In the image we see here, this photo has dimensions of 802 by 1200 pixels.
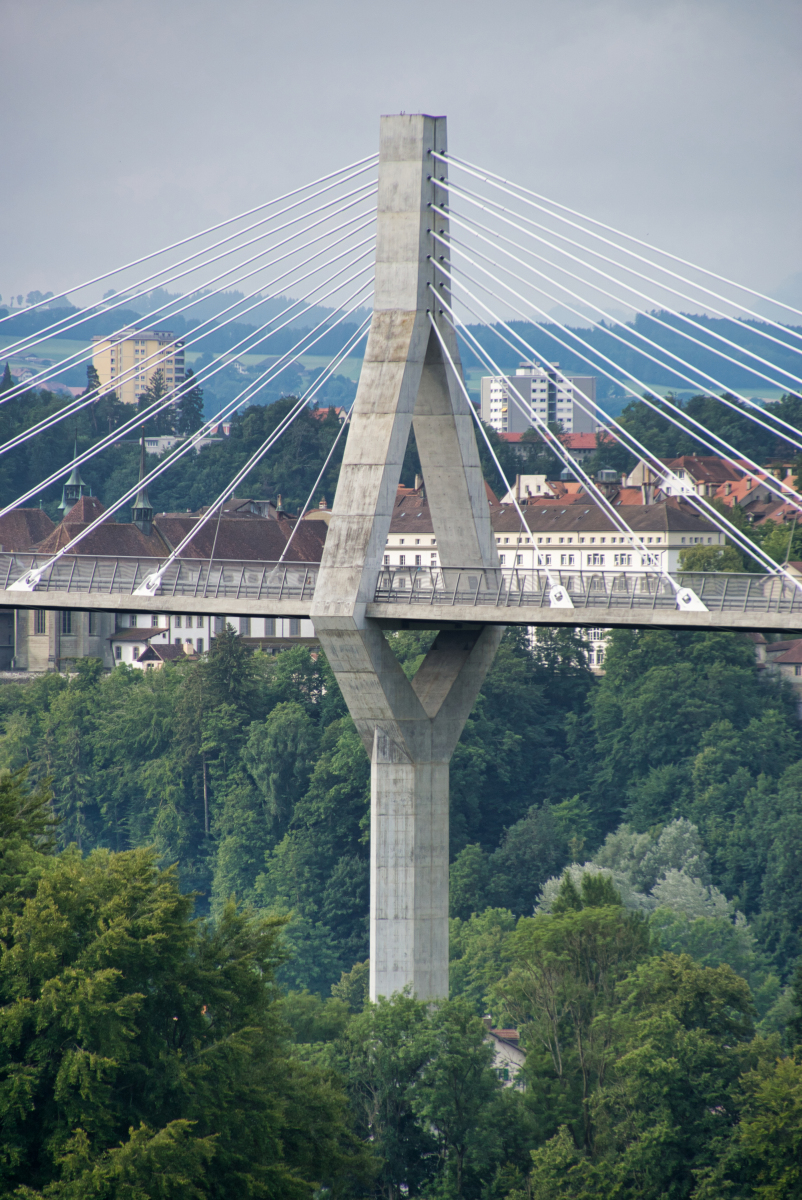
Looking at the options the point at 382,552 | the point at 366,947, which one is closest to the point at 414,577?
the point at 382,552

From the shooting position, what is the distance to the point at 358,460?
120 feet

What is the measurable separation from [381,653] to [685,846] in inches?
1707

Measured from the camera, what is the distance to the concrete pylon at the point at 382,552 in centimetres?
3625

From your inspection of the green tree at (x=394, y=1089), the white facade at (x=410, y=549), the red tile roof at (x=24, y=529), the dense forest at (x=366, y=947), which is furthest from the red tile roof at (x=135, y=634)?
the green tree at (x=394, y=1089)

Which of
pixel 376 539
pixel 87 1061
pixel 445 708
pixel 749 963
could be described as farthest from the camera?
pixel 749 963

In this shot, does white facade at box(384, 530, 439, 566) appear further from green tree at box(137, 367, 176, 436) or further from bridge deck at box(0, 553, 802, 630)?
bridge deck at box(0, 553, 802, 630)

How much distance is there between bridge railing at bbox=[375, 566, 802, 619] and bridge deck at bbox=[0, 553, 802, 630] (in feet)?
0.07

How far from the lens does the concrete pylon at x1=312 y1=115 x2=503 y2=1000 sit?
1427 inches

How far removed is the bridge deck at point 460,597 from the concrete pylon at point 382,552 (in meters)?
1.07

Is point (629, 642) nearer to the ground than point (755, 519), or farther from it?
nearer to the ground

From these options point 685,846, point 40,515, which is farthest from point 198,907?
point 40,515

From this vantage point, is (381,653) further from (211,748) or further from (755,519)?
(755,519)

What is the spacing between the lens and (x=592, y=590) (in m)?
38.0

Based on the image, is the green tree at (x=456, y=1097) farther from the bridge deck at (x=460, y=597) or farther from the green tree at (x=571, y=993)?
the bridge deck at (x=460, y=597)
